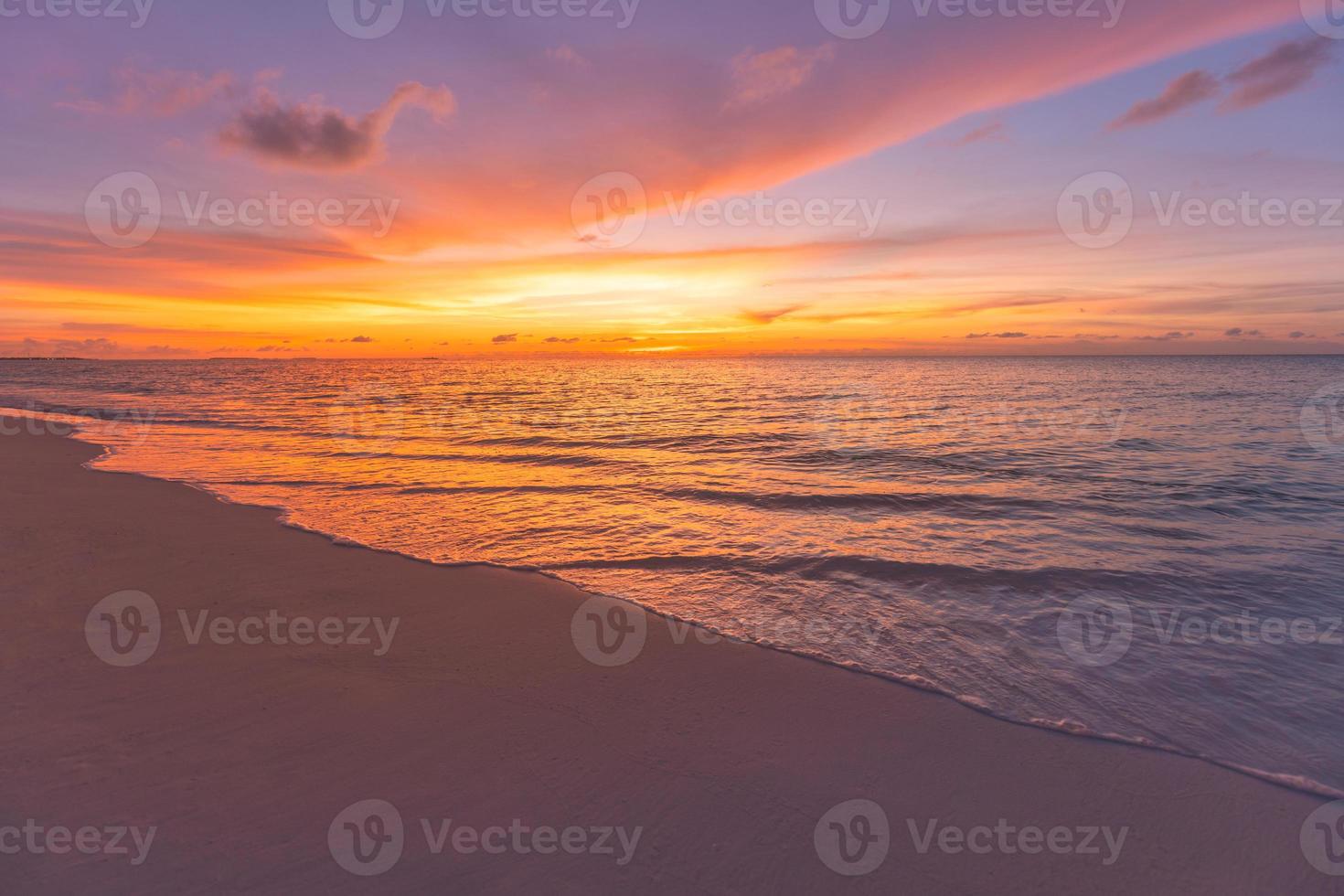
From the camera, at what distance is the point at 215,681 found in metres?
5.55

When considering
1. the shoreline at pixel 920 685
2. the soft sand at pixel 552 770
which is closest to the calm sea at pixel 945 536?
the shoreline at pixel 920 685

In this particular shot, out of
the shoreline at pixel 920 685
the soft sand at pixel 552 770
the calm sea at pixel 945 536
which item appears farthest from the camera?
the calm sea at pixel 945 536

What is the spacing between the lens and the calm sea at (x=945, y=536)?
6.08m

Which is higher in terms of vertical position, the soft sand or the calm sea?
the calm sea

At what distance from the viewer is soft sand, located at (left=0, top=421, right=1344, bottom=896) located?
3.65 metres

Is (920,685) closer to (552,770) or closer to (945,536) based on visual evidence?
(552,770)

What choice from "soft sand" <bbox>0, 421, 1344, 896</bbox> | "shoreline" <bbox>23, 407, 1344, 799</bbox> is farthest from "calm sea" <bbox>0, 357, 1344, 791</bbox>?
"soft sand" <bbox>0, 421, 1344, 896</bbox>

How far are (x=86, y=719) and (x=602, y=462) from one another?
50.0 feet

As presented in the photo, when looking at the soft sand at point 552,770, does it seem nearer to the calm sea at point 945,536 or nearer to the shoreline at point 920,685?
the shoreline at point 920,685

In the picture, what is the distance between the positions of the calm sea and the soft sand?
77 cm

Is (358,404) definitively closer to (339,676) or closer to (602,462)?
(602,462)

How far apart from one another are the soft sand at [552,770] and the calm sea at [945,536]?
77 centimetres

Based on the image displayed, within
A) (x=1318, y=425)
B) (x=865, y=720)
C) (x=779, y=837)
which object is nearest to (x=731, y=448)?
(x=865, y=720)

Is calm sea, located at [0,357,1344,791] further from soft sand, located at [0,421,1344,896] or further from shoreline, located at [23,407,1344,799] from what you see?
soft sand, located at [0,421,1344,896]
